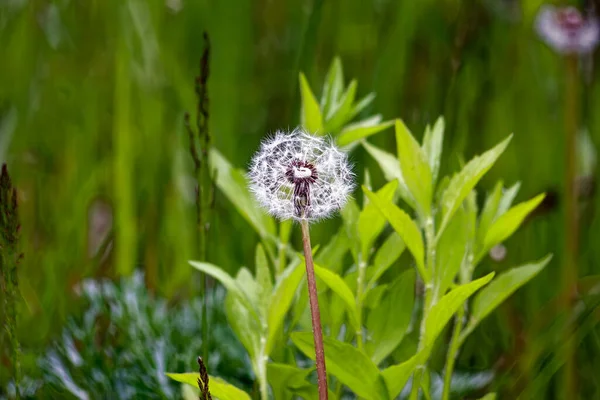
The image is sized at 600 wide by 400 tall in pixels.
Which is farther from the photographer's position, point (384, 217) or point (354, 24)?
point (354, 24)

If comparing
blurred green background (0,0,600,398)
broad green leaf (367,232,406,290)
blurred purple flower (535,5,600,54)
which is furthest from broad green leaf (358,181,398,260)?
blurred purple flower (535,5,600,54)

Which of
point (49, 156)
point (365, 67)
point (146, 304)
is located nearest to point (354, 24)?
point (365, 67)

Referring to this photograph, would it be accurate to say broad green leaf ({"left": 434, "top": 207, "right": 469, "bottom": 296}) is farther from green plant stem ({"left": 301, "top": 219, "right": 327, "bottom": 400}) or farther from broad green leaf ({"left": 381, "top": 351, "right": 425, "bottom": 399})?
green plant stem ({"left": 301, "top": 219, "right": 327, "bottom": 400})

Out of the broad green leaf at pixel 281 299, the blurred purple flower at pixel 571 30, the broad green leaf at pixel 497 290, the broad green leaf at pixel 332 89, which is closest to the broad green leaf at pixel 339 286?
the broad green leaf at pixel 281 299

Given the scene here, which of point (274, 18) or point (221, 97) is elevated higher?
point (274, 18)

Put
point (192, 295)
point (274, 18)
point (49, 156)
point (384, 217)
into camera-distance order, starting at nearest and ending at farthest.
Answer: point (384, 217)
point (192, 295)
point (49, 156)
point (274, 18)

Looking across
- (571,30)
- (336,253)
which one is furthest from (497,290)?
(571,30)

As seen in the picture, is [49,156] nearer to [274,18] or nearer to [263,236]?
[274,18]
